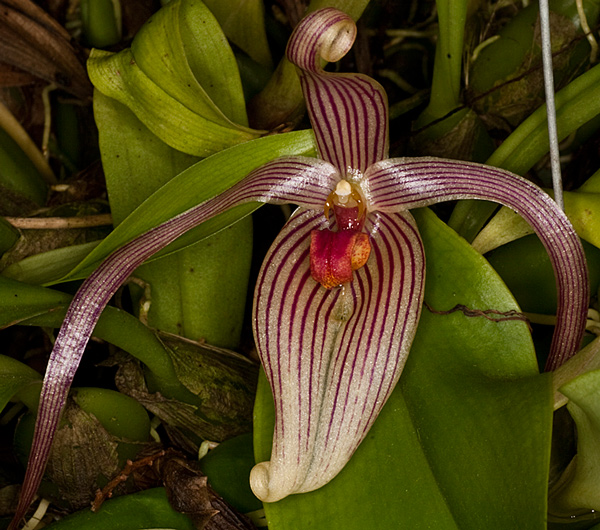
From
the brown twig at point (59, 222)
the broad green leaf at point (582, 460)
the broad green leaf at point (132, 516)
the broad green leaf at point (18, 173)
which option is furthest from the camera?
the broad green leaf at point (18, 173)

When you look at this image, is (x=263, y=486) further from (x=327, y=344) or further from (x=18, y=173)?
(x=18, y=173)

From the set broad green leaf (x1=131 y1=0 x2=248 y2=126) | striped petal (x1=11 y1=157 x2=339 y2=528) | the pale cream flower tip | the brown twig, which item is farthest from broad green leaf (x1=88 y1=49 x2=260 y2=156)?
the pale cream flower tip

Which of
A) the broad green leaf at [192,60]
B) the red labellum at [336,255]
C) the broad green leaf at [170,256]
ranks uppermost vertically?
the broad green leaf at [192,60]

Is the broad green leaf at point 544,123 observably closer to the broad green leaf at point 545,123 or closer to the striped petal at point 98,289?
the broad green leaf at point 545,123

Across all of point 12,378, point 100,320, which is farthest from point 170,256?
point 12,378

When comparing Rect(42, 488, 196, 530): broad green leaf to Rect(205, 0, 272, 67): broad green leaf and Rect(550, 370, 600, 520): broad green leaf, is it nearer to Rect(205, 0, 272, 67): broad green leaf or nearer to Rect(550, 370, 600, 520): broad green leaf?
Rect(550, 370, 600, 520): broad green leaf

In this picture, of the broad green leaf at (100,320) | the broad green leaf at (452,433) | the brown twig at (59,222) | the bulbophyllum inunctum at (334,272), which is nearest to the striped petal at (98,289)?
the bulbophyllum inunctum at (334,272)

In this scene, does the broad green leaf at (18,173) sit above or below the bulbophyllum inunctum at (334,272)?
above
